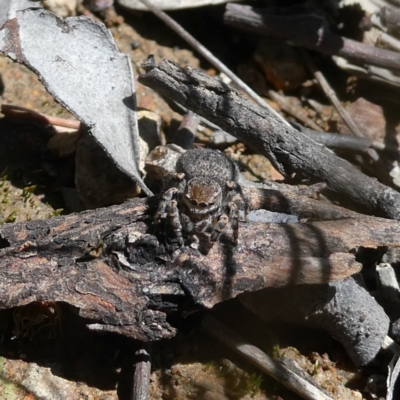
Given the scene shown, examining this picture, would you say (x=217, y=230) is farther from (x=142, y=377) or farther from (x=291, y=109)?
(x=291, y=109)

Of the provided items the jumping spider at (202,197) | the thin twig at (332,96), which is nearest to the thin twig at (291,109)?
the thin twig at (332,96)

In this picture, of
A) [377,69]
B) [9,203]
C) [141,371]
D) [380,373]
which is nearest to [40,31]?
[9,203]

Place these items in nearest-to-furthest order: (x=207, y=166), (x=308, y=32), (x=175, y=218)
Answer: (x=175, y=218) < (x=207, y=166) < (x=308, y=32)

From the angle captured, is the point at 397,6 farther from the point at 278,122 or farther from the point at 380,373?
the point at 380,373

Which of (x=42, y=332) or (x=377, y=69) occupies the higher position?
(x=377, y=69)

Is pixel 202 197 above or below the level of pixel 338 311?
above

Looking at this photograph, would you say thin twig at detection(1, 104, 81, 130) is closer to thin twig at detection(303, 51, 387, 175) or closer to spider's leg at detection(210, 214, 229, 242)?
spider's leg at detection(210, 214, 229, 242)

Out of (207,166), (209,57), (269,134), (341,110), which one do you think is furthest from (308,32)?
(207,166)
